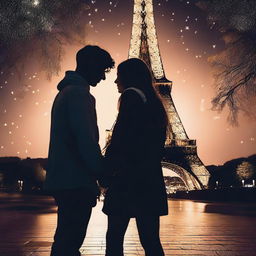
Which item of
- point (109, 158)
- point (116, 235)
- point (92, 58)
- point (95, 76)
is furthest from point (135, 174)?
point (92, 58)

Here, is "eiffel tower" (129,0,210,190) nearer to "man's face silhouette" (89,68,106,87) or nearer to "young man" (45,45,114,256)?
"man's face silhouette" (89,68,106,87)

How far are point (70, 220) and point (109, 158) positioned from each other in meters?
0.46

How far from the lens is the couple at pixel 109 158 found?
241 cm

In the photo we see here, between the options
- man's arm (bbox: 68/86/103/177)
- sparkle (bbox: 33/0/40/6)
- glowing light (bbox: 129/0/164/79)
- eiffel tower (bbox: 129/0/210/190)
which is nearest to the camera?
man's arm (bbox: 68/86/103/177)

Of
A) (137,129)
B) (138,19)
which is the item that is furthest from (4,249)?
(138,19)

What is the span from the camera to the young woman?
2.65 meters

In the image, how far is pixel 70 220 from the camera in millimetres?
2418

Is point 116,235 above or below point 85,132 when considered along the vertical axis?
below

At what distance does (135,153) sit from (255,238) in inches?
167

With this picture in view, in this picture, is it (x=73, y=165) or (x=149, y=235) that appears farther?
(x=149, y=235)

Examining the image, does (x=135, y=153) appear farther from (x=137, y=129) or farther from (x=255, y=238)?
(x=255, y=238)

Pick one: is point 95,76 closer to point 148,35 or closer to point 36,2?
point 36,2

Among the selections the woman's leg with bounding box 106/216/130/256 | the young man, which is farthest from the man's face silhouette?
the woman's leg with bounding box 106/216/130/256

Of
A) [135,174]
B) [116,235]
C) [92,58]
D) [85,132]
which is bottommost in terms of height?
[116,235]
